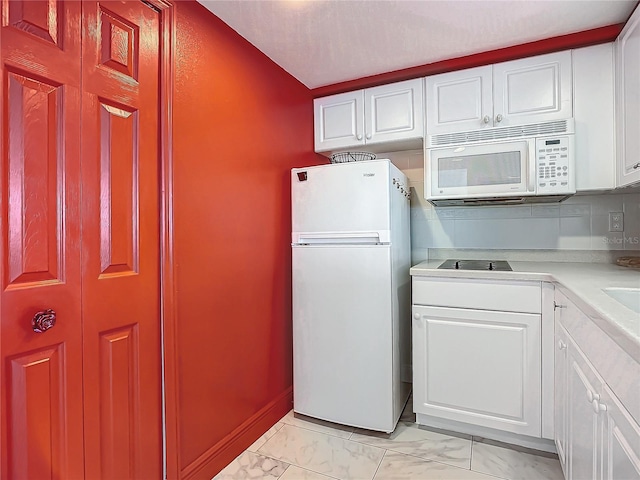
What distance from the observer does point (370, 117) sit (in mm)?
2400

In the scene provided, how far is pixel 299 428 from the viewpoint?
2084mm

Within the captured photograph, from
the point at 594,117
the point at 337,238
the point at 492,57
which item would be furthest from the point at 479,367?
the point at 492,57

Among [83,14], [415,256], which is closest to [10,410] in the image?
[83,14]

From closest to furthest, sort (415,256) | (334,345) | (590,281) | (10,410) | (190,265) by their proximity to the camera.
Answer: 1. (10,410)
2. (590,281)
3. (190,265)
4. (334,345)
5. (415,256)

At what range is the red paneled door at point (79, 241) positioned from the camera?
3.32 ft

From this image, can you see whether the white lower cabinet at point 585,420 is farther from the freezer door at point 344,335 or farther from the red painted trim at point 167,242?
the red painted trim at point 167,242

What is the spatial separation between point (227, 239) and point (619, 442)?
158cm

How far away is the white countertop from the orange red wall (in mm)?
919

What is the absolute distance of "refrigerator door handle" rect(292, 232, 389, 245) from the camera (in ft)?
6.37

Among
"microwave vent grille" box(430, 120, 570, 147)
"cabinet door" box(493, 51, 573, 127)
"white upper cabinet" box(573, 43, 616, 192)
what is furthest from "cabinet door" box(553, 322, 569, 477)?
"cabinet door" box(493, 51, 573, 127)

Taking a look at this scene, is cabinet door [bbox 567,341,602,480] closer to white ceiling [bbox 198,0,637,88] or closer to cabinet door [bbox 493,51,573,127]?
cabinet door [bbox 493,51,573,127]

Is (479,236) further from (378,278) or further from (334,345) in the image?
(334,345)

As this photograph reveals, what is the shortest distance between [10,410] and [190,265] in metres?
0.73

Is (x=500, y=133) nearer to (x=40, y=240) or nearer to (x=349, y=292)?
(x=349, y=292)
